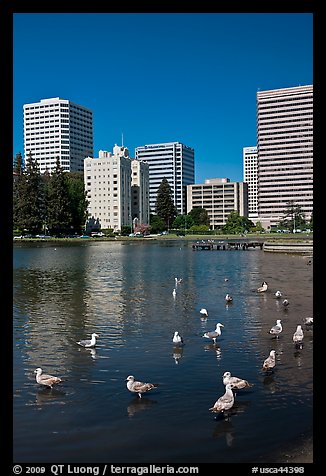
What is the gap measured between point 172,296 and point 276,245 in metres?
57.0

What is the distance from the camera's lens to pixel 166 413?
11109mm

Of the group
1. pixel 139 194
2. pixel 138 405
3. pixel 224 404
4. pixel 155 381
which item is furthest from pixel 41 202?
pixel 224 404

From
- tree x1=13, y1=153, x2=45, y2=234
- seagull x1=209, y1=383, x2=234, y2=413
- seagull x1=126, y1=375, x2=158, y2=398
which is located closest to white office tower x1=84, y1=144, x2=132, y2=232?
tree x1=13, y1=153, x2=45, y2=234

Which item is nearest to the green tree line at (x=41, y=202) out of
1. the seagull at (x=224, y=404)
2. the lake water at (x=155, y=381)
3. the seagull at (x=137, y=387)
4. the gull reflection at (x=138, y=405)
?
the lake water at (x=155, y=381)

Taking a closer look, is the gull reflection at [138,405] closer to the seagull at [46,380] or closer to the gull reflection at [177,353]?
the seagull at [46,380]

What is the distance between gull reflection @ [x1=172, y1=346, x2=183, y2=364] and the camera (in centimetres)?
1551

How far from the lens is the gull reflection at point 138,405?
36.8ft

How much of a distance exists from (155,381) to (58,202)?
118m

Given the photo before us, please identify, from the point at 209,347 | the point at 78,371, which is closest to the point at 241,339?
the point at 209,347

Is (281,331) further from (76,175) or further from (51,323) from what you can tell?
(76,175)
